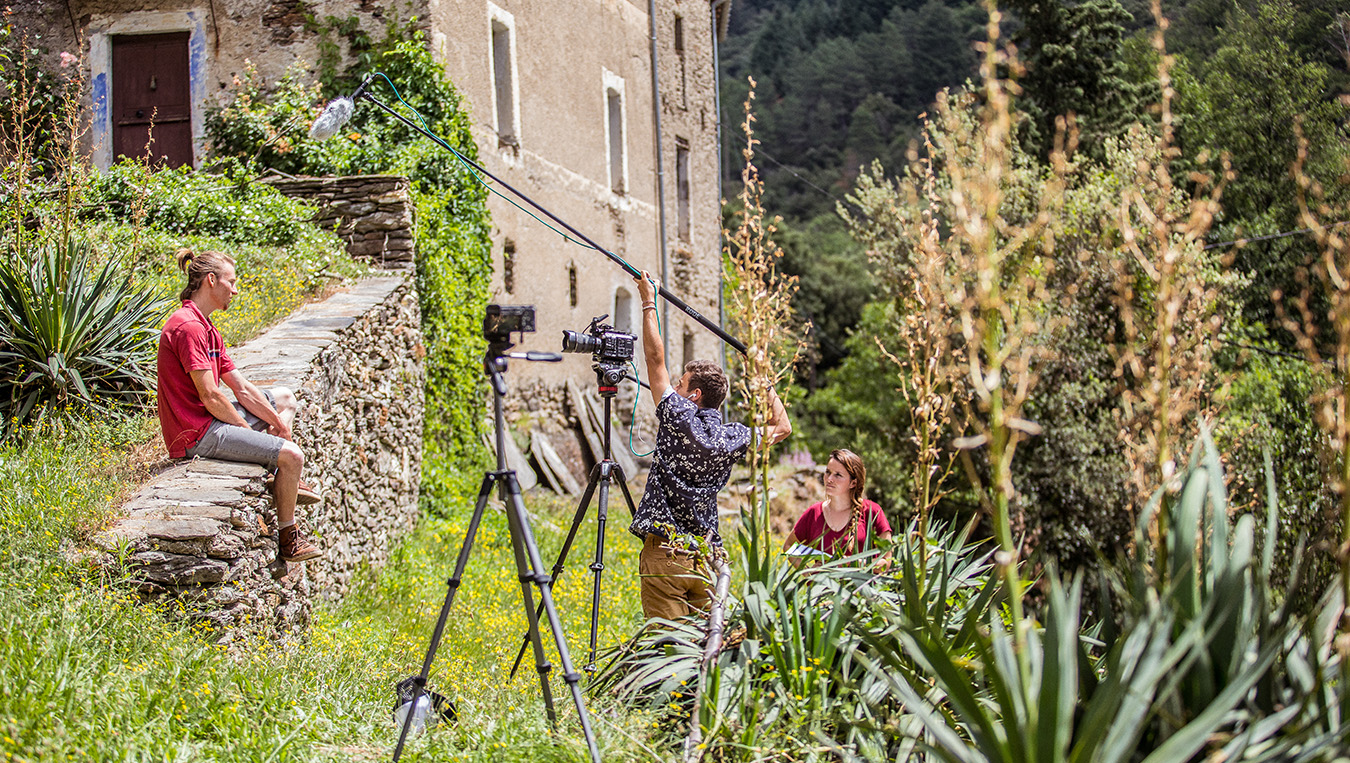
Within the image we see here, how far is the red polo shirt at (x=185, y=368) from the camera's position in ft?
13.4

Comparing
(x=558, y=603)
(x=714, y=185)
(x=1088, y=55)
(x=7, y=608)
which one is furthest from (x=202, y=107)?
(x=1088, y=55)

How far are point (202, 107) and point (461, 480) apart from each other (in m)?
4.70

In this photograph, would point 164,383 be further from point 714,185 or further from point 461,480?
point 714,185

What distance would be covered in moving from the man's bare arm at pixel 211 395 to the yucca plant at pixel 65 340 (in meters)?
1.18

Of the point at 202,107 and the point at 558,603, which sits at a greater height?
the point at 202,107

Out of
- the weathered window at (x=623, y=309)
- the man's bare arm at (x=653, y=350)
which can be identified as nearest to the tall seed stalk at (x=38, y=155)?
the man's bare arm at (x=653, y=350)

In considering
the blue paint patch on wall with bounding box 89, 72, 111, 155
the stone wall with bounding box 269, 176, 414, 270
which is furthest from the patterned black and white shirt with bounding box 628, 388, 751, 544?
the blue paint patch on wall with bounding box 89, 72, 111, 155

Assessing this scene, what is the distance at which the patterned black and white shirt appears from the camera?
3.67 metres

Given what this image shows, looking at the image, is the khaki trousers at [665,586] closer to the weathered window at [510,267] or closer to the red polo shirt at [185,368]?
the red polo shirt at [185,368]

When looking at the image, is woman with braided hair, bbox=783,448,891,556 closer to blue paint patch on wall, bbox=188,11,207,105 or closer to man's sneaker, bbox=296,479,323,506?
man's sneaker, bbox=296,479,323,506

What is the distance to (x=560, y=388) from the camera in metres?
12.2

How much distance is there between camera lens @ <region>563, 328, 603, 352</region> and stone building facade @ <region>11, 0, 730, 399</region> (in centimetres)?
607

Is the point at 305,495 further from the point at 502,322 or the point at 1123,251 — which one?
the point at 1123,251

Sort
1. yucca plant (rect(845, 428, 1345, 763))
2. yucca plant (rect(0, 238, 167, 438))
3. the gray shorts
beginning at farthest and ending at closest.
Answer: yucca plant (rect(0, 238, 167, 438)), the gray shorts, yucca plant (rect(845, 428, 1345, 763))
